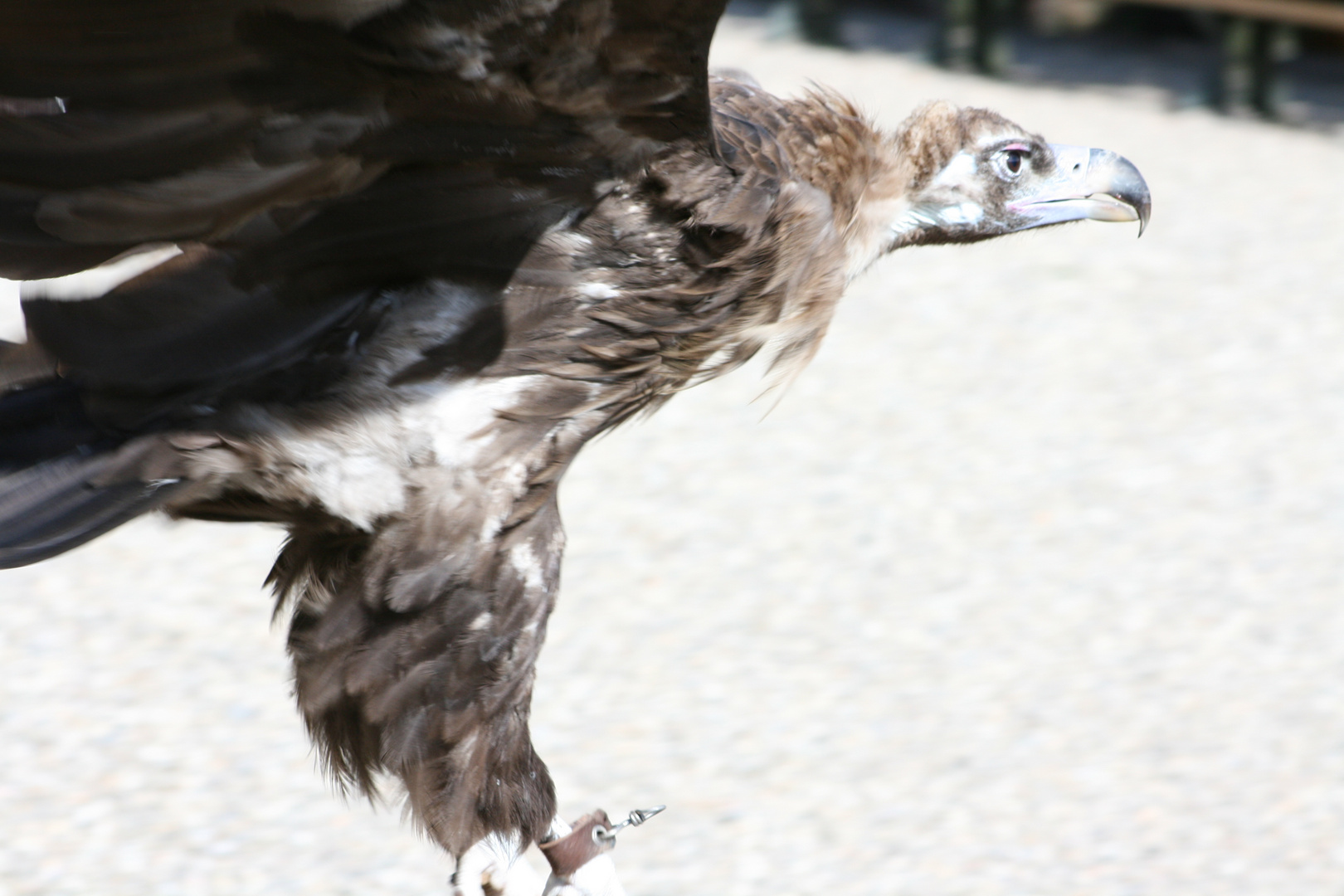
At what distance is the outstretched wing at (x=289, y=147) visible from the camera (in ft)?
6.04

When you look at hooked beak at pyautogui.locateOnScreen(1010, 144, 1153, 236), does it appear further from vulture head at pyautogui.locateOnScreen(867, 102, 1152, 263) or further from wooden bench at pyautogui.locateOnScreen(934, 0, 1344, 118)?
wooden bench at pyautogui.locateOnScreen(934, 0, 1344, 118)

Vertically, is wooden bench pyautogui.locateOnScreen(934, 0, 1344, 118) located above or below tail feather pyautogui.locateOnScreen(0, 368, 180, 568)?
below

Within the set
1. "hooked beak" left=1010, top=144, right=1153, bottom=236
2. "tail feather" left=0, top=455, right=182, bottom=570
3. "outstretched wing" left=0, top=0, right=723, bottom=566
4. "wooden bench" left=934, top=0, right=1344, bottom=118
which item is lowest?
"wooden bench" left=934, top=0, right=1344, bottom=118

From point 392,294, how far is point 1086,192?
1329mm

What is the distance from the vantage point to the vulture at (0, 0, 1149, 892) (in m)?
1.88

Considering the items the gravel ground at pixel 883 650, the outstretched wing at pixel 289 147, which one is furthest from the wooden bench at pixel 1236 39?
the outstretched wing at pixel 289 147

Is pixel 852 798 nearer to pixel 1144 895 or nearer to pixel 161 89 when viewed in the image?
pixel 1144 895

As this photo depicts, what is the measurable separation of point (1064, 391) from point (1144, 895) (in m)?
3.07

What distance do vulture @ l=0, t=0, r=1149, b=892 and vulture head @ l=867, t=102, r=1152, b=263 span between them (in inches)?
10.0

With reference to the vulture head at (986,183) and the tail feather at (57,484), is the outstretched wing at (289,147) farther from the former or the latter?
the vulture head at (986,183)

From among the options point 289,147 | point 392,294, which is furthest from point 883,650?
point 289,147

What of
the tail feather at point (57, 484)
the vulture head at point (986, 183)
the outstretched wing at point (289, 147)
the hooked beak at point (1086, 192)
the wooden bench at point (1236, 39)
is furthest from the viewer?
the wooden bench at point (1236, 39)

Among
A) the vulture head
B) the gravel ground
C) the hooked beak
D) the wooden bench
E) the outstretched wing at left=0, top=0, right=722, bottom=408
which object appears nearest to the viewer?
the outstretched wing at left=0, top=0, right=722, bottom=408

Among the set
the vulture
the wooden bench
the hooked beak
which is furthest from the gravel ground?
the wooden bench
